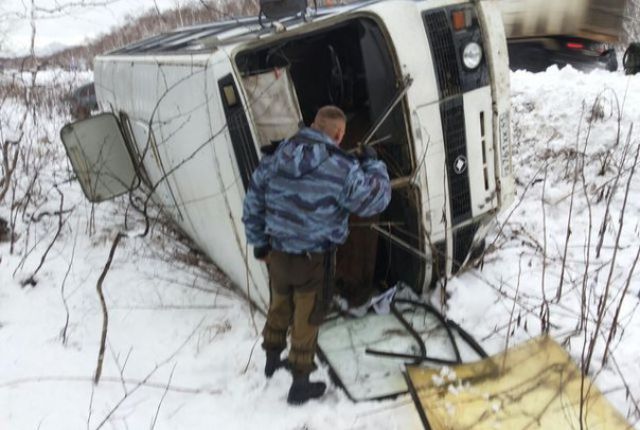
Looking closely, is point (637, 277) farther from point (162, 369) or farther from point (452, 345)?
point (162, 369)

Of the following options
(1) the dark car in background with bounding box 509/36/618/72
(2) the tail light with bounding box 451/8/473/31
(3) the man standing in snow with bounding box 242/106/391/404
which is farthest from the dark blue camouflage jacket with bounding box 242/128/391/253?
(1) the dark car in background with bounding box 509/36/618/72

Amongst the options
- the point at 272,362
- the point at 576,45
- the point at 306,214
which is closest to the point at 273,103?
the point at 306,214

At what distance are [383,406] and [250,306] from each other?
1209 mm

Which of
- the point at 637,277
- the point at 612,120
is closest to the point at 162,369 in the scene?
A: the point at 637,277

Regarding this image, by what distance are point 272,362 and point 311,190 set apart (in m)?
1.15

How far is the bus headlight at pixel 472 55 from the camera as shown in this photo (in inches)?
124

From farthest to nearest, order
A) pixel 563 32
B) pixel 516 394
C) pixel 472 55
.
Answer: pixel 563 32 → pixel 472 55 → pixel 516 394

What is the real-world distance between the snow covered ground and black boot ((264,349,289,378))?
76mm

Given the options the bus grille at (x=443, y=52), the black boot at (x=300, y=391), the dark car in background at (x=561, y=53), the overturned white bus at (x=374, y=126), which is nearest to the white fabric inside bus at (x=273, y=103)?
the overturned white bus at (x=374, y=126)

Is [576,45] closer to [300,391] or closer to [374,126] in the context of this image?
[374,126]

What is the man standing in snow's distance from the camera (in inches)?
99.0

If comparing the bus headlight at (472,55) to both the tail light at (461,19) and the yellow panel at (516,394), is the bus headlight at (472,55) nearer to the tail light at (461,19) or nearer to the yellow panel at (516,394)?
the tail light at (461,19)

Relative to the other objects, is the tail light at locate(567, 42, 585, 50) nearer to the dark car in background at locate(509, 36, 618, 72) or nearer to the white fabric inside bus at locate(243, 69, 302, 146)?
the dark car in background at locate(509, 36, 618, 72)

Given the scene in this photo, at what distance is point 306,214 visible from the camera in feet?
8.41
